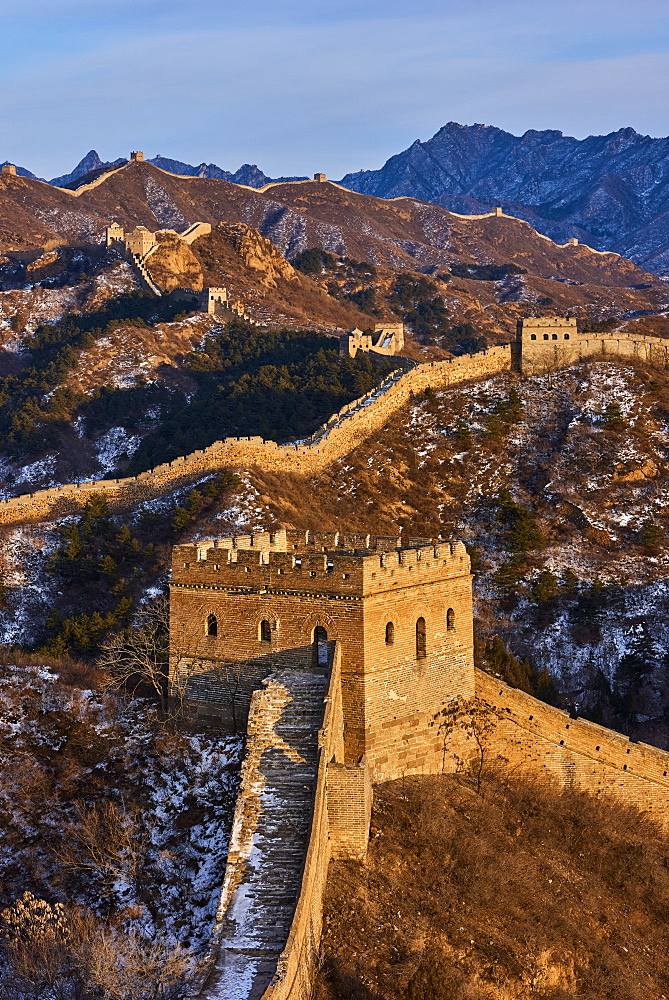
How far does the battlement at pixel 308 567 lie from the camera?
2345cm

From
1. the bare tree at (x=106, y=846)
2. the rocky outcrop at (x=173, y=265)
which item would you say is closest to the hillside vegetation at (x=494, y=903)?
the bare tree at (x=106, y=846)

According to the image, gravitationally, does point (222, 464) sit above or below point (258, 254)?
below

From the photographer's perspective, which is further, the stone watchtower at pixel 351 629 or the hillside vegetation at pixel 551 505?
the hillside vegetation at pixel 551 505

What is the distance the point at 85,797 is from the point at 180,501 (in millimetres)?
37426

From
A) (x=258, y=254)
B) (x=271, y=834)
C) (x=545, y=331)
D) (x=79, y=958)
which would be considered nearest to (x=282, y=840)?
(x=271, y=834)

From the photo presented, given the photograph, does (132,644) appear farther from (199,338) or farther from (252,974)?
(199,338)

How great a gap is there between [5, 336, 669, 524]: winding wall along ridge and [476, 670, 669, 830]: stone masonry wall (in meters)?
34.9

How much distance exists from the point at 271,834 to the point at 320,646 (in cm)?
544

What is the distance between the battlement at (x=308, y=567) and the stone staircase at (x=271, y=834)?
180 centimetres

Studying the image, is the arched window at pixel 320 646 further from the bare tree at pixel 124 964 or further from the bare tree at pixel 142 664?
the bare tree at pixel 124 964

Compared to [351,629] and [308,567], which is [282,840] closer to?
[351,629]

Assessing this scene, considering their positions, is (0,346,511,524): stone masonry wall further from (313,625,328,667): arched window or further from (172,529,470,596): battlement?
(313,625,328,667): arched window

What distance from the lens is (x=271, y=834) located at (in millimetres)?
18984

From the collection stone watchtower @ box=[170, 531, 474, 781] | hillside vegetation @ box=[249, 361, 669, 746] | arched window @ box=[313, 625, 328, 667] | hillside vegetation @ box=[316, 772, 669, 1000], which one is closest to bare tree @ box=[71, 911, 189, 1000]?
hillside vegetation @ box=[316, 772, 669, 1000]
